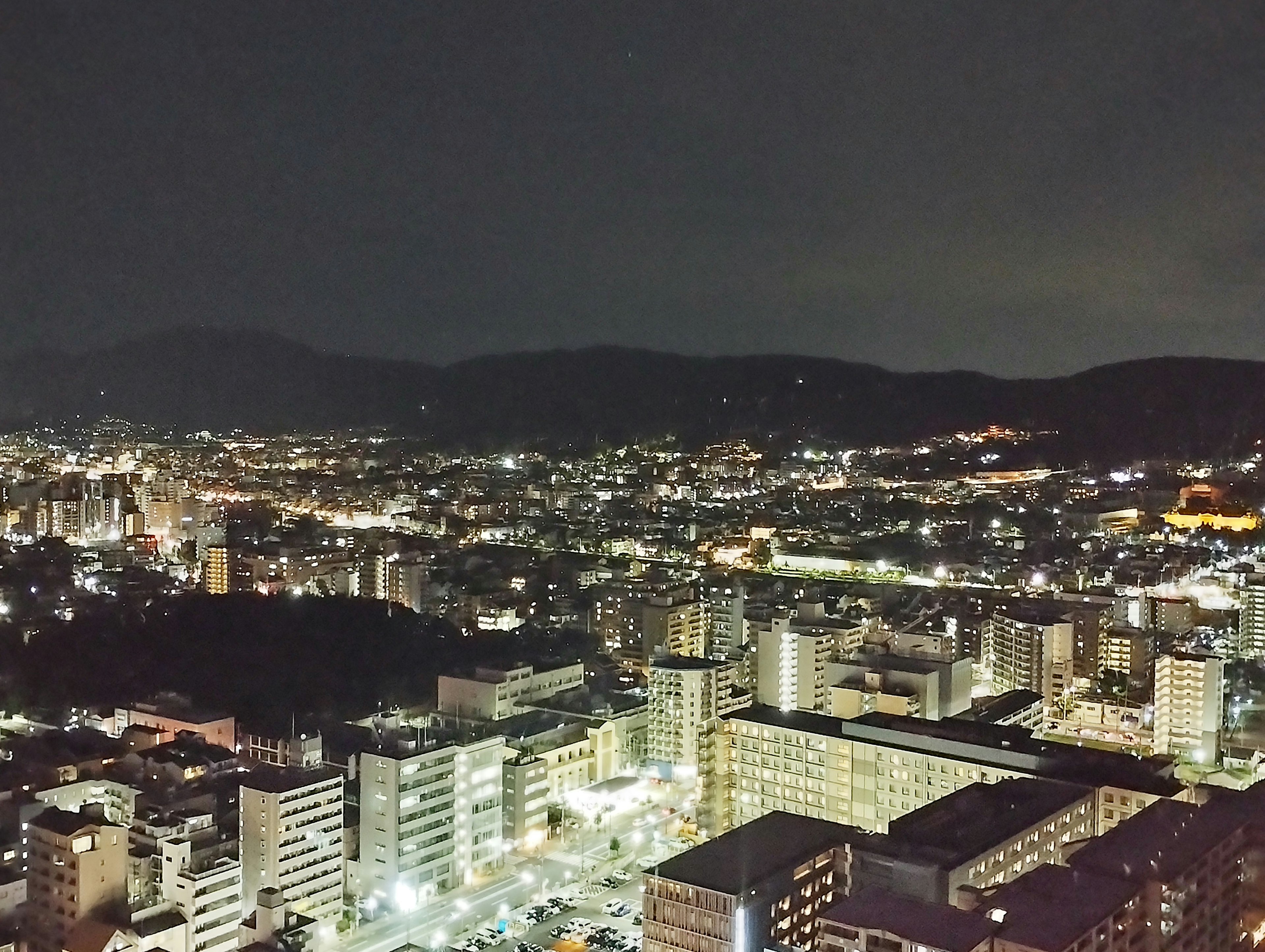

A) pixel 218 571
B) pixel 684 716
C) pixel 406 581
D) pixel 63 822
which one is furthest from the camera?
pixel 218 571

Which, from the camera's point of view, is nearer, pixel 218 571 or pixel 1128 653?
pixel 1128 653

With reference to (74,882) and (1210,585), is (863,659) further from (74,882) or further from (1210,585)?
(1210,585)

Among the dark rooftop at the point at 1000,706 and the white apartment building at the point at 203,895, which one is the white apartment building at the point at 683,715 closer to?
the dark rooftop at the point at 1000,706

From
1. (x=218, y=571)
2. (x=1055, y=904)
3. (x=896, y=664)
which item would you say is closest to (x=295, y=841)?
(x=1055, y=904)

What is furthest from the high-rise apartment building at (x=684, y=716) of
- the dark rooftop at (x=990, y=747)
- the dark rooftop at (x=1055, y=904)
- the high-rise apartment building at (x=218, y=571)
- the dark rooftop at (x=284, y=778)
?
the high-rise apartment building at (x=218, y=571)

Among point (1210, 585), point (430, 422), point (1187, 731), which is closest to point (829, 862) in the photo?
point (1187, 731)

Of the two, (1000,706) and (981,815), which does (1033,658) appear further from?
(981,815)

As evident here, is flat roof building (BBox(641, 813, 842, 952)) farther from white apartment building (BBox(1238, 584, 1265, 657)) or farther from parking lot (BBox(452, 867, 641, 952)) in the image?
white apartment building (BBox(1238, 584, 1265, 657))

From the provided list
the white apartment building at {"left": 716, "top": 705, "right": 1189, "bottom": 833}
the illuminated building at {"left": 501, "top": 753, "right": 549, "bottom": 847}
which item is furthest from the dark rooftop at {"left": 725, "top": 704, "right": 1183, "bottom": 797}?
the illuminated building at {"left": 501, "top": 753, "right": 549, "bottom": 847}
